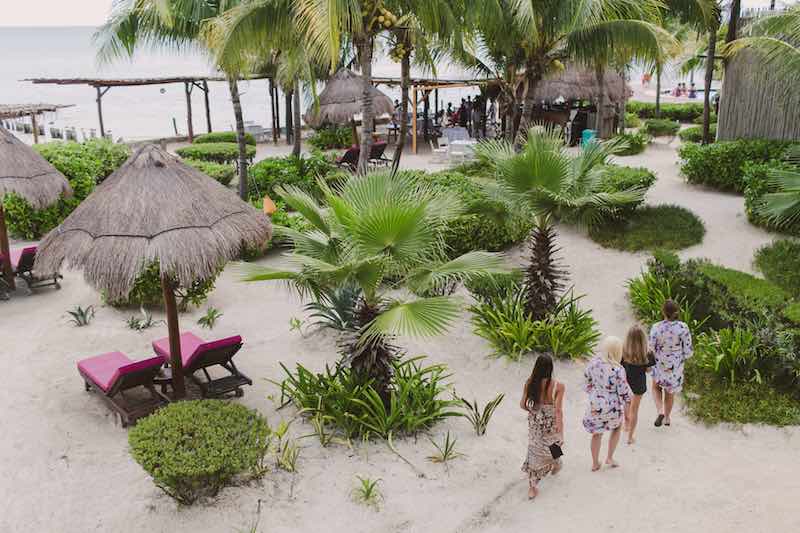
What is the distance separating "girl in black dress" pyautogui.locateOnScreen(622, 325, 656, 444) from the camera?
6.81 m

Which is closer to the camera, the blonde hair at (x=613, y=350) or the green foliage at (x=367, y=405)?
the blonde hair at (x=613, y=350)

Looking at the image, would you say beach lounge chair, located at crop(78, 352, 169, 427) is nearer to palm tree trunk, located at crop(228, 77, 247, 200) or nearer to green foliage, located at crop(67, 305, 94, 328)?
green foliage, located at crop(67, 305, 94, 328)

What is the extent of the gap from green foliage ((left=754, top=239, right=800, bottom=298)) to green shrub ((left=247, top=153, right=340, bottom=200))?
887cm

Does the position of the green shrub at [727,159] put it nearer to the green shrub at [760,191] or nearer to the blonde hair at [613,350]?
the green shrub at [760,191]

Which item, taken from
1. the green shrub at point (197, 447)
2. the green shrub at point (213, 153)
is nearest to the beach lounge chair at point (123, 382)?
the green shrub at point (197, 447)

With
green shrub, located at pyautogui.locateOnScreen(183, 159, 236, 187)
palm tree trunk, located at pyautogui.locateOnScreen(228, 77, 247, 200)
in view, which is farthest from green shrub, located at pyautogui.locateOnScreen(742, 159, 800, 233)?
green shrub, located at pyautogui.locateOnScreen(183, 159, 236, 187)

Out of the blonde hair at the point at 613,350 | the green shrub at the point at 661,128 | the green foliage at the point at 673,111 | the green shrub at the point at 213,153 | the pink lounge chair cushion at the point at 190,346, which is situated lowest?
the pink lounge chair cushion at the point at 190,346

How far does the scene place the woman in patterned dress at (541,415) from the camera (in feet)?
19.4

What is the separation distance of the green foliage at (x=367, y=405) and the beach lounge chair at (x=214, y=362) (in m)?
0.66

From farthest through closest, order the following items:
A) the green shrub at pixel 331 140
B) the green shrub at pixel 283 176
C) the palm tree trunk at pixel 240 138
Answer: the green shrub at pixel 331 140, the green shrub at pixel 283 176, the palm tree trunk at pixel 240 138

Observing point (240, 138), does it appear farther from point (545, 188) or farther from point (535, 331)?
point (535, 331)

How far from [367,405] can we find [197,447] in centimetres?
177

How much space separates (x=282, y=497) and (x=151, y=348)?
13.0 feet

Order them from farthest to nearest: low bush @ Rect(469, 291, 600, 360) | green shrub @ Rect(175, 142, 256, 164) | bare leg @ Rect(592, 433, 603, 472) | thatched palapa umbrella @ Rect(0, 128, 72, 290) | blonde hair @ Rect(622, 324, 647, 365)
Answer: green shrub @ Rect(175, 142, 256, 164) → thatched palapa umbrella @ Rect(0, 128, 72, 290) → low bush @ Rect(469, 291, 600, 360) → blonde hair @ Rect(622, 324, 647, 365) → bare leg @ Rect(592, 433, 603, 472)
